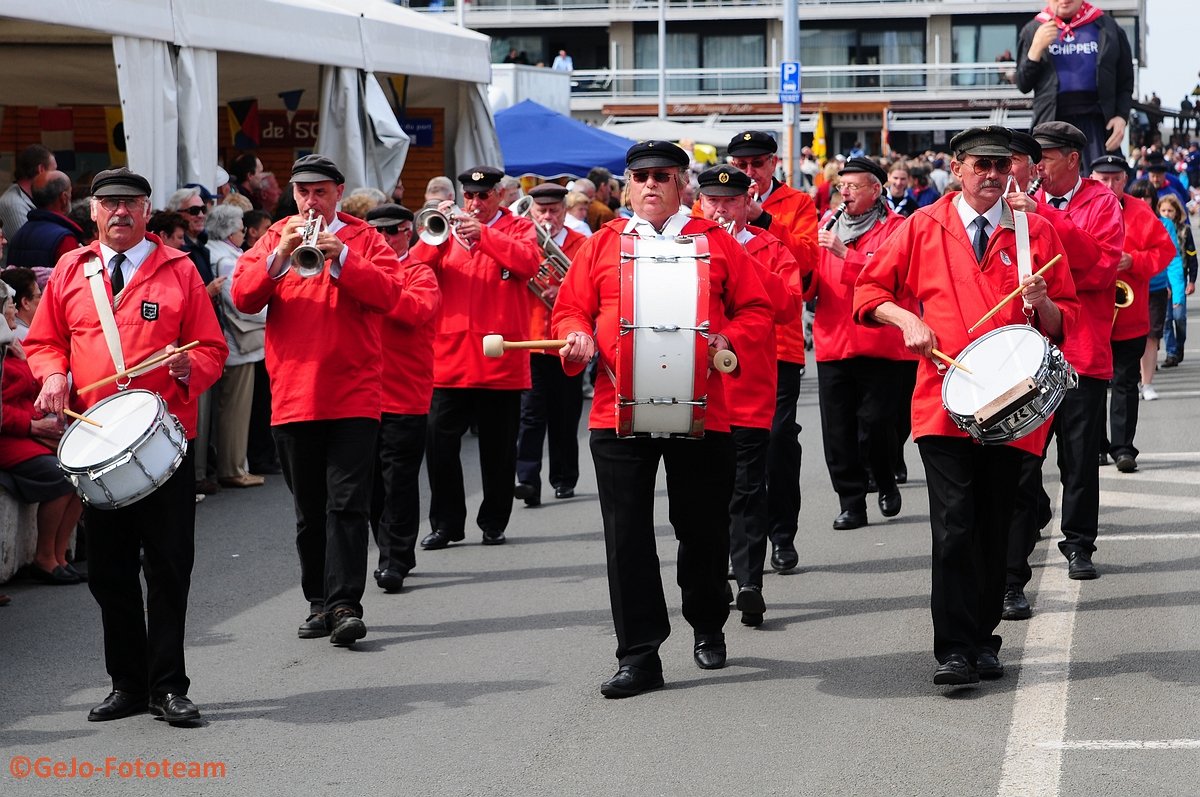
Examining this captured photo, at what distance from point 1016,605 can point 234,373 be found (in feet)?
21.2

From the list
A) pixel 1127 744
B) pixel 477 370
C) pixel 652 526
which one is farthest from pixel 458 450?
pixel 1127 744

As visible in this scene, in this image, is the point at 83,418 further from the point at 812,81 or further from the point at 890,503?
the point at 812,81

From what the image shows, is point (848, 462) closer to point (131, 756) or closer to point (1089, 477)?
point (1089, 477)

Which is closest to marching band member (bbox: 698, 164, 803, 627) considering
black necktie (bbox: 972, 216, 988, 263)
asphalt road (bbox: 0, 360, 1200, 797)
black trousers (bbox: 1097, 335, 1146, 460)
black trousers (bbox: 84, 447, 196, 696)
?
asphalt road (bbox: 0, 360, 1200, 797)

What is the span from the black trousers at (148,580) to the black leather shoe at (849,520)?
4.66 m

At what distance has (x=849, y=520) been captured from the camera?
10.3 metres

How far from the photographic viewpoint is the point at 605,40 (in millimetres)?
69125

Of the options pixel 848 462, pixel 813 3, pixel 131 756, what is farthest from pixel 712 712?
pixel 813 3

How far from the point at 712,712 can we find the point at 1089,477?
3.09 m

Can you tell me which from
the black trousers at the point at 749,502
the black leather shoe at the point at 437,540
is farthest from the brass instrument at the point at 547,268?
the black trousers at the point at 749,502

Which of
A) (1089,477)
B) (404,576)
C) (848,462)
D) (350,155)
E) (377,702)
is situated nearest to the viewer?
(377,702)

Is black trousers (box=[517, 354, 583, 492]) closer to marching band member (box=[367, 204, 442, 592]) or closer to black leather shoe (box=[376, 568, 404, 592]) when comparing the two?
marching band member (box=[367, 204, 442, 592])

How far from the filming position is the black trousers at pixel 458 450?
1026cm

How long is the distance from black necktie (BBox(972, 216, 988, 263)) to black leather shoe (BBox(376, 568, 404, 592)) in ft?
12.4
